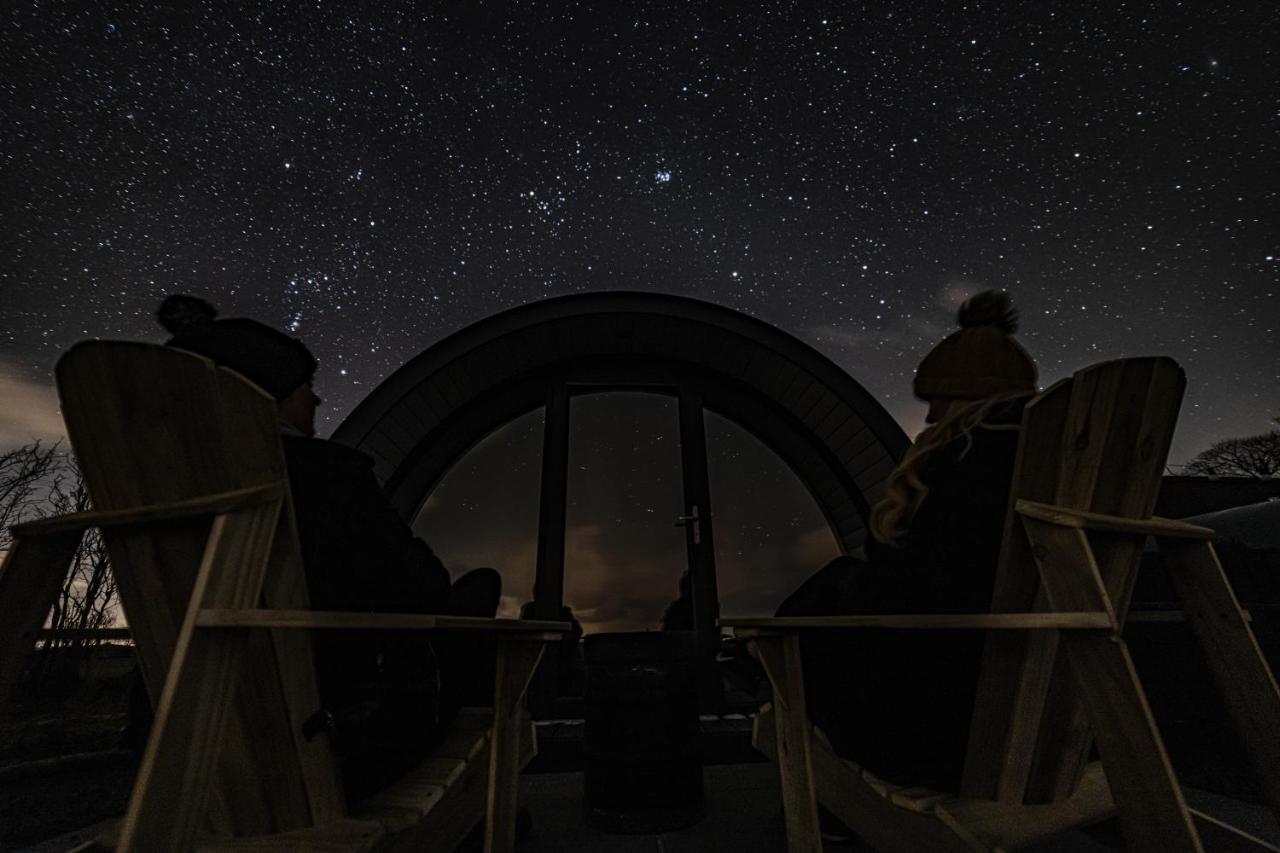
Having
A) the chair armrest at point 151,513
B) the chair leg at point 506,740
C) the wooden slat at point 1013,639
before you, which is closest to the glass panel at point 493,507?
the chair leg at point 506,740

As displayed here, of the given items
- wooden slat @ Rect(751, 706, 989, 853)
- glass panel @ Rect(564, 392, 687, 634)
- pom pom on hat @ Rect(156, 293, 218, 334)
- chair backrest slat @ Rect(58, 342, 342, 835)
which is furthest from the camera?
glass panel @ Rect(564, 392, 687, 634)

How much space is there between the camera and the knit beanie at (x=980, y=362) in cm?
189

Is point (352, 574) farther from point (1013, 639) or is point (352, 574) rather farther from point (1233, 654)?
point (1233, 654)

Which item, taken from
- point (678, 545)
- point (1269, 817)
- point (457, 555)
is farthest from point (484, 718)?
point (1269, 817)

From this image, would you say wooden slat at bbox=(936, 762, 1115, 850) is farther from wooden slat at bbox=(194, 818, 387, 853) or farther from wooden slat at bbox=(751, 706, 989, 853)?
wooden slat at bbox=(194, 818, 387, 853)

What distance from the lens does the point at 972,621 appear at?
1.25 meters

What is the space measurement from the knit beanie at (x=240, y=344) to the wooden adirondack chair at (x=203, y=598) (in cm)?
50

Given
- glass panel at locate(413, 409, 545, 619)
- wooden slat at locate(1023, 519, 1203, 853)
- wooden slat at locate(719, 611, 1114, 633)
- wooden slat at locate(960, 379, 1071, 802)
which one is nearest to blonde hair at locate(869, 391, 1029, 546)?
wooden slat at locate(960, 379, 1071, 802)

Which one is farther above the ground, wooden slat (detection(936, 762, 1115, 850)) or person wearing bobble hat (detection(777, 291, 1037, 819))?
person wearing bobble hat (detection(777, 291, 1037, 819))

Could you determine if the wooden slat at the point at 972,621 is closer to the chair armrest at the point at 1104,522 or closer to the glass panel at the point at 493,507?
the chair armrest at the point at 1104,522

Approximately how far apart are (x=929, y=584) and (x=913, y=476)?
0.38 meters

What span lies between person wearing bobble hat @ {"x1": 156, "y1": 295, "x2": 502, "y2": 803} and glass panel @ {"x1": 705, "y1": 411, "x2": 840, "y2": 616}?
3518 millimetres

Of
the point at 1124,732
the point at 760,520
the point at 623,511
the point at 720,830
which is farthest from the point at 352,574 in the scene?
the point at 760,520

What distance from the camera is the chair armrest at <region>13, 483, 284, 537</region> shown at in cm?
117
